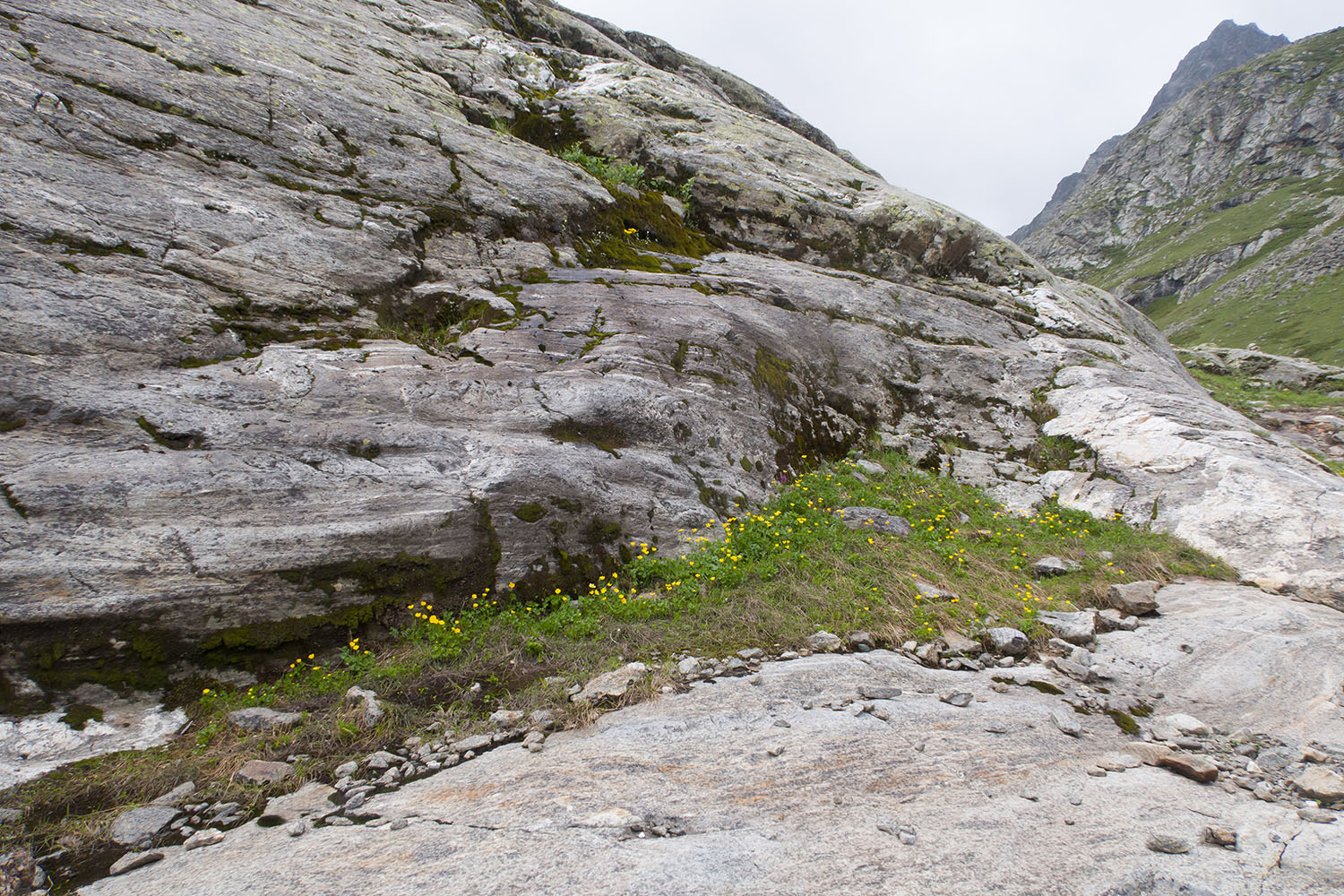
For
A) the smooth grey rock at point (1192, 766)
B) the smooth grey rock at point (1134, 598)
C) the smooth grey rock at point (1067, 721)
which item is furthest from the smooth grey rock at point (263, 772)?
the smooth grey rock at point (1134, 598)

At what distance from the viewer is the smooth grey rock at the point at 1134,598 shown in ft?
25.2

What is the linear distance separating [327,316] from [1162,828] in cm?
1161

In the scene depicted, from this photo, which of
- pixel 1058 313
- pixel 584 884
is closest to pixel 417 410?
pixel 584 884

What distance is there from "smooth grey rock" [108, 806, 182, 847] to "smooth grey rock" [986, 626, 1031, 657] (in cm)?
810

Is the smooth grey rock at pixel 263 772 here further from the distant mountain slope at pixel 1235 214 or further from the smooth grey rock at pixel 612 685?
the distant mountain slope at pixel 1235 214

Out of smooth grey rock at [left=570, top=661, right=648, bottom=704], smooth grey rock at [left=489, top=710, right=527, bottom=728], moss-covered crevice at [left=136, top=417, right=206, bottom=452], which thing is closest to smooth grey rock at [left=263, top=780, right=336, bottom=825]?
smooth grey rock at [left=489, top=710, right=527, bottom=728]

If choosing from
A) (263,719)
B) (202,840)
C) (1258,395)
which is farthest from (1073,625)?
(1258,395)

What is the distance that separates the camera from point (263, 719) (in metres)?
5.25

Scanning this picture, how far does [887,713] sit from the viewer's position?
529 cm

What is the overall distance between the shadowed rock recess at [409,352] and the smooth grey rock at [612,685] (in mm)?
2075

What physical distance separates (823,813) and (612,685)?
2.49 metres

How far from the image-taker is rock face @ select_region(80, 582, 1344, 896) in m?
3.37

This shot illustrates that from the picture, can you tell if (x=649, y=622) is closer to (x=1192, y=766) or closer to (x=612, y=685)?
(x=612, y=685)

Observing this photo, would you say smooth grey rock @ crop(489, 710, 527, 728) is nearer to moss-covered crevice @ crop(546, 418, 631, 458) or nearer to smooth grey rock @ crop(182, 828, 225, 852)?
smooth grey rock @ crop(182, 828, 225, 852)
